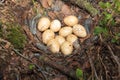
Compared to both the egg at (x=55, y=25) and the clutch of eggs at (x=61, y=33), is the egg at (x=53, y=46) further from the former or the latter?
the egg at (x=55, y=25)

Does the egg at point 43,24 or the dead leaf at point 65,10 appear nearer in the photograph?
the egg at point 43,24

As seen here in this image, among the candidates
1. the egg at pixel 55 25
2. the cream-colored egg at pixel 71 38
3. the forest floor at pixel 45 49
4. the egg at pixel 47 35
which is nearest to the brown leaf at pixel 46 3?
the forest floor at pixel 45 49

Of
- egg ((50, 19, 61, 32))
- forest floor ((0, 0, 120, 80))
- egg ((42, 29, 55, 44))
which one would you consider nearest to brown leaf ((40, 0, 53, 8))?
forest floor ((0, 0, 120, 80))

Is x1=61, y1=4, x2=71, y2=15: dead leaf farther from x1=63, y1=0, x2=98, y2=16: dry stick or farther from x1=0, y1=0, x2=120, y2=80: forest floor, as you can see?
x1=63, y1=0, x2=98, y2=16: dry stick

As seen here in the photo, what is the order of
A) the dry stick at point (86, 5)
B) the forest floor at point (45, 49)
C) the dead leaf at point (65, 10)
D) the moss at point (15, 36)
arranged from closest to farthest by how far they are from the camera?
the forest floor at point (45, 49) → the moss at point (15, 36) → the dry stick at point (86, 5) → the dead leaf at point (65, 10)

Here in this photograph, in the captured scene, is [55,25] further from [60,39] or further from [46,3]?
[46,3]

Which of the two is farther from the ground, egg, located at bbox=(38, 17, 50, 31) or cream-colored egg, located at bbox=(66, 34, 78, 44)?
egg, located at bbox=(38, 17, 50, 31)

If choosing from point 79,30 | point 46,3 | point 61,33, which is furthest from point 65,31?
point 46,3
